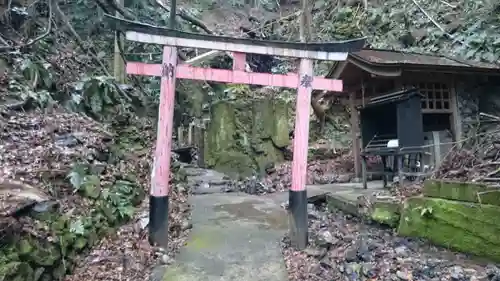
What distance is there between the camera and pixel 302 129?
569 cm

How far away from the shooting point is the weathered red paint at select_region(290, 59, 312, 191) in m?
5.63

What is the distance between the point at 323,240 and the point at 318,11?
1744 cm

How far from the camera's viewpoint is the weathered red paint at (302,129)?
5.63 metres

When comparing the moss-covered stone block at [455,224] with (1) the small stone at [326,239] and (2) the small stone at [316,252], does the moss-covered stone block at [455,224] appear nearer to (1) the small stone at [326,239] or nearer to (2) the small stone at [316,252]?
(1) the small stone at [326,239]

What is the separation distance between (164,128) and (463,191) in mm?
4189

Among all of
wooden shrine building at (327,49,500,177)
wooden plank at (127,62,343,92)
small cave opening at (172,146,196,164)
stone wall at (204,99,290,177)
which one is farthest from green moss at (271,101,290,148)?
small cave opening at (172,146,196,164)

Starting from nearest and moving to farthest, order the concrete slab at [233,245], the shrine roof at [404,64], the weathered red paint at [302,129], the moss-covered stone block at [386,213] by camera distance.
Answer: the concrete slab at [233,245] → the moss-covered stone block at [386,213] → the weathered red paint at [302,129] → the shrine roof at [404,64]

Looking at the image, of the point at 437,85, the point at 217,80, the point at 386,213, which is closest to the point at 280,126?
the point at 437,85

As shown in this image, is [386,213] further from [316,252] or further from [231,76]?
[231,76]

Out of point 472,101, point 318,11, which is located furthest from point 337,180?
point 318,11

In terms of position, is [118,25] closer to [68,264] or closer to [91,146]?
[91,146]

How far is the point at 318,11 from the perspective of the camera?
65.7ft

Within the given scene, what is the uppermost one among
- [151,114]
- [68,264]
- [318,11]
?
[318,11]

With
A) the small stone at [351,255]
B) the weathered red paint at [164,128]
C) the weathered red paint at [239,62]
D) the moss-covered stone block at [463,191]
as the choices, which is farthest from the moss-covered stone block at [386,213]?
the weathered red paint at [164,128]
